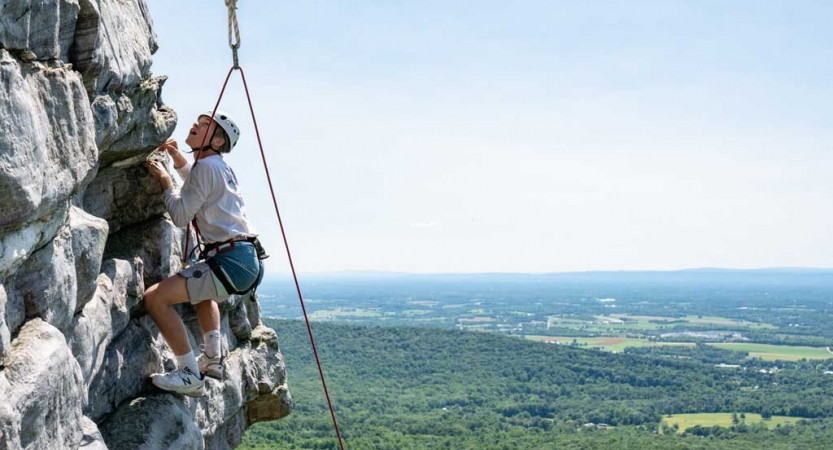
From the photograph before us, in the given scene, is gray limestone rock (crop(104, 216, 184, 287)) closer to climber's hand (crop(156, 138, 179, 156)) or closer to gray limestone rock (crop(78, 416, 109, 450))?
climber's hand (crop(156, 138, 179, 156))

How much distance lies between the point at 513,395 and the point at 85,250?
349ft

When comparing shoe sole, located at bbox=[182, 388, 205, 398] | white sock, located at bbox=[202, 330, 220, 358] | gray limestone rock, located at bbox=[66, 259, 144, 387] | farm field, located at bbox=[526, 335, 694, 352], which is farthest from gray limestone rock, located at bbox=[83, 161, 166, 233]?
farm field, located at bbox=[526, 335, 694, 352]

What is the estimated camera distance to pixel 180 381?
7.79 metres

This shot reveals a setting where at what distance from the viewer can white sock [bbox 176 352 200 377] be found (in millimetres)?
7807

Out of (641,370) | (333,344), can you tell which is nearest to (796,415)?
(641,370)

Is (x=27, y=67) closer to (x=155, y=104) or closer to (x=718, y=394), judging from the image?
(x=155, y=104)

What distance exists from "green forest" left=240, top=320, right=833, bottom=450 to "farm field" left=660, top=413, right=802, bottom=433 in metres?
1.72

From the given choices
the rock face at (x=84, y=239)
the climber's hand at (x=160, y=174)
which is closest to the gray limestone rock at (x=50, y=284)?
the rock face at (x=84, y=239)

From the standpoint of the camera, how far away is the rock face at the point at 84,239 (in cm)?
508

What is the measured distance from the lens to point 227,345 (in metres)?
9.77

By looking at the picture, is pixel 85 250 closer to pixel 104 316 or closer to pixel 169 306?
pixel 104 316

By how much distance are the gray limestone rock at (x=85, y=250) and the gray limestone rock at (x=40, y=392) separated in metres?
0.78

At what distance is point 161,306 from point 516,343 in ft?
418

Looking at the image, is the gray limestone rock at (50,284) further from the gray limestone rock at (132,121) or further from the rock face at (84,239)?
the gray limestone rock at (132,121)
